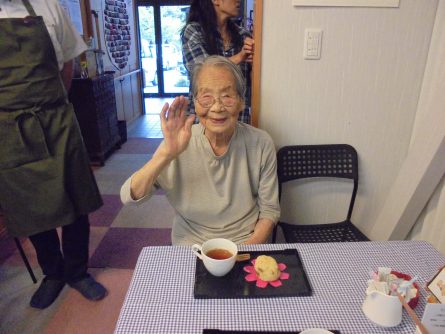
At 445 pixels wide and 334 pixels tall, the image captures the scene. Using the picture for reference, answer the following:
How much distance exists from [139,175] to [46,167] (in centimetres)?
74

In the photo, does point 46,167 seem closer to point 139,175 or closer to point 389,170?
A: point 139,175

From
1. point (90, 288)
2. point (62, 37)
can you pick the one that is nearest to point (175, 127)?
point (62, 37)

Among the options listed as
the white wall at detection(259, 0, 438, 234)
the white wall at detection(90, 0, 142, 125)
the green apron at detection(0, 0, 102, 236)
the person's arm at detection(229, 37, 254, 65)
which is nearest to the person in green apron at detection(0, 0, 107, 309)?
the green apron at detection(0, 0, 102, 236)

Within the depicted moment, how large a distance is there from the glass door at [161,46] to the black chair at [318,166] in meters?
5.35

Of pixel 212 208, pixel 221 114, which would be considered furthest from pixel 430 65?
pixel 212 208

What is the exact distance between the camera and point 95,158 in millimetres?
3748

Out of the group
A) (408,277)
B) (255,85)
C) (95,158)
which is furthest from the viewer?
(95,158)

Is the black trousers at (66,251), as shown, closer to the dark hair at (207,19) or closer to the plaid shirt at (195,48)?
the plaid shirt at (195,48)

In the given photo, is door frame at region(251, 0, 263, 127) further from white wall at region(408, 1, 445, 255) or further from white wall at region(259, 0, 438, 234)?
white wall at region(408, 1, 445, 255)

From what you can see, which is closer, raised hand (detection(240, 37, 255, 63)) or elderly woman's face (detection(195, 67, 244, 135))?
elderly woman's face (detection(195, 67, 244, 135))

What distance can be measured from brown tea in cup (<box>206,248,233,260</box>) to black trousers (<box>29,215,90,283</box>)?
1.13 meters

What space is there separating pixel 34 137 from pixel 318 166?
51.3 inches

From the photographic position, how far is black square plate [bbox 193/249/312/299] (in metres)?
0.86

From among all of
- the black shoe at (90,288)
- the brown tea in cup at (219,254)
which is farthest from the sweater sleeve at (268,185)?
the black shoe at (90,288)
